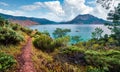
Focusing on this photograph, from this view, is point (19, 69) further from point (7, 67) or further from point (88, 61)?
point (88, 61)

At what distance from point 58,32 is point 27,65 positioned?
65.5 meters

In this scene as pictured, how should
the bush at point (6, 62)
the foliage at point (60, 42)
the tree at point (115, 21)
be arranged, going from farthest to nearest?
the tree at point (115, 21) < the foliage at point (60, 42) < the bush at point (6, 62)

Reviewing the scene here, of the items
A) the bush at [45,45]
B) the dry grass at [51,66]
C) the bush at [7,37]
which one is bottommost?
the dry grass at [51,66]

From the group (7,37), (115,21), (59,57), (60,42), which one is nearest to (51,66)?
(59,57)

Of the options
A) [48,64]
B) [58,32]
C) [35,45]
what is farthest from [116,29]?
[48,64]

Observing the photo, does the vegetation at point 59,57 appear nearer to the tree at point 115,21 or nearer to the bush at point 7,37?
the bush at point 7,37

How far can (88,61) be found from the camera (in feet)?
34.1

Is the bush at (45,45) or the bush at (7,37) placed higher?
the bush at (7,37)

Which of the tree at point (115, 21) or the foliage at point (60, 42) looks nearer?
the foliage at point (60, 42)

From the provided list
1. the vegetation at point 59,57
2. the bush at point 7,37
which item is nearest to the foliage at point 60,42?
the vegetation at point 59,57

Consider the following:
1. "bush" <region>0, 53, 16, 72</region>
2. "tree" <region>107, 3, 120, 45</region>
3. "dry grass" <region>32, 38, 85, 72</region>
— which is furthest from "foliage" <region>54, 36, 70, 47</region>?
"tree" <region>107, 3, 120, 45</region>

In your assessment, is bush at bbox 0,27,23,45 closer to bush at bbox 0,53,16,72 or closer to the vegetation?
the vegetation

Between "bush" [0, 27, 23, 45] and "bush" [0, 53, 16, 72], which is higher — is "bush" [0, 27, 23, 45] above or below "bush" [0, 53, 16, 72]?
above

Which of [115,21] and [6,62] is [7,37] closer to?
[6,62]
